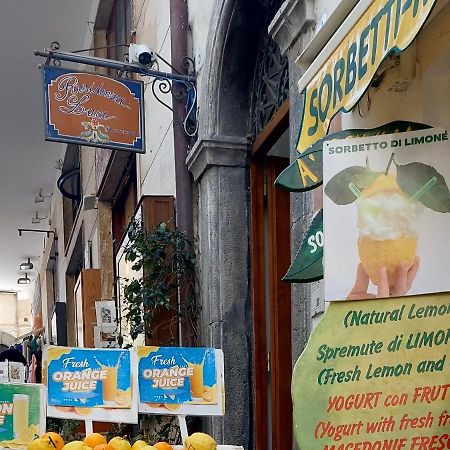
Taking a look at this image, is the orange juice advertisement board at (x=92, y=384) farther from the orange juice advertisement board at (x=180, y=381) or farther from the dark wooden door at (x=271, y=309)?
the dark wooden door at (x=271, y=309)

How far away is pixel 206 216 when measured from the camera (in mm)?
6086

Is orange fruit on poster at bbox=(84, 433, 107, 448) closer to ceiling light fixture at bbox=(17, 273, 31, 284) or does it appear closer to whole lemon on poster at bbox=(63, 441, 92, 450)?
whole lemon on poster at bbox=(63, 441, 92, 450)

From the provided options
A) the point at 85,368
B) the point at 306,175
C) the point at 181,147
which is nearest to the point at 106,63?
the point at 181,147

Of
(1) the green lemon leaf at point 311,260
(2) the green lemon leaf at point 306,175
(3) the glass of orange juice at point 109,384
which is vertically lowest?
(3) the glass of orange juice at point 109,384

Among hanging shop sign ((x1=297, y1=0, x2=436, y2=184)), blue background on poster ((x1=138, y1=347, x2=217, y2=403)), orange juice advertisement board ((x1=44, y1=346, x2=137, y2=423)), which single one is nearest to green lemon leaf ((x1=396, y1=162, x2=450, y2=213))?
hanging shop sign ((x1=297, y1=0, x2=436, y2=184))

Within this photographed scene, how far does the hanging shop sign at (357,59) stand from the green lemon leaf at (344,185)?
0.24m

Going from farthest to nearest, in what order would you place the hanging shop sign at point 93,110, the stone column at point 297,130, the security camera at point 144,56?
1. the hanging shop sign at point 93,110
2. the security camera at point 144,56
3. the stone column at point 297,130

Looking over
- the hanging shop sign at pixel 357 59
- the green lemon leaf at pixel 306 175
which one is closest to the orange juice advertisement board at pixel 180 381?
the green lemon leaf at pixel 306 175

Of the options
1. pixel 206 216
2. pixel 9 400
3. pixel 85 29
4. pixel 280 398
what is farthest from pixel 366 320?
pixel 85 29

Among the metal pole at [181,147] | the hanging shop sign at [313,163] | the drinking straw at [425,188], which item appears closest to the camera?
the drinking straw at [425,188]

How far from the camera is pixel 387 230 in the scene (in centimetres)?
276

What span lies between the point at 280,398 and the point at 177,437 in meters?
1.10

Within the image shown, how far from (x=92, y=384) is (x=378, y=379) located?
1837 millimetres

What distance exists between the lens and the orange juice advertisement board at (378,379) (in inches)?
104
